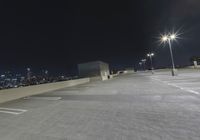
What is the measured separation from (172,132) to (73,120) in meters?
2.91

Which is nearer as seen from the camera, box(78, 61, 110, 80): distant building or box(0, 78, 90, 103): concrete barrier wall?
box(0, 78, 90, 103): concrete barrier wall

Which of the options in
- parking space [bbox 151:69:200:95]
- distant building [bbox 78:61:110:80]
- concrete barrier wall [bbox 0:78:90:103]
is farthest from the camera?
distant building [bbox 78:61:110:80]

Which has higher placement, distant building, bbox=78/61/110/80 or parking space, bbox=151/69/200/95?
distant building, bbox=78/61/110/80

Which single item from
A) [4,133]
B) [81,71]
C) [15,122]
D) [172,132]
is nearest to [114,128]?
[172,132]

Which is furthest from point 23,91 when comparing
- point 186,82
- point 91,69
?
point 91,69

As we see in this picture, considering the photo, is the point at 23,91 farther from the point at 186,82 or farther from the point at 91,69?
the point at 91,69

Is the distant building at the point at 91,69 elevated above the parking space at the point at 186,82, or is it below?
above

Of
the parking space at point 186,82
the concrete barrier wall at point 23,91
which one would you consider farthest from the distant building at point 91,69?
the concrete barrier wall at point 23,91

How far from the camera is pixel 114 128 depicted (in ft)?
13.5

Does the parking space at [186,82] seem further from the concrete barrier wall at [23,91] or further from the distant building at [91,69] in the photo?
the distant building at [91,69]

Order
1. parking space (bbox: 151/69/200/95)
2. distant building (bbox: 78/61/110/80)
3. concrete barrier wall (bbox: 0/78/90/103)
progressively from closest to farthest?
parking space (bbox: 151/69/200/95) → concrete barrier wall (bbox: 0/78/90/103) → distant building (bbox: 78/61/110/80)

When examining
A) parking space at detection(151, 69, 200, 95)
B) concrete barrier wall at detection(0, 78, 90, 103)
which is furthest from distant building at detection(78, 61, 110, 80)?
concrete barrier wall at detection(0, 78, 90, 103)

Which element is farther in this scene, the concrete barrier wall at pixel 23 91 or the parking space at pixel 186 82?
the concrete barrier wall at pixel 23 91

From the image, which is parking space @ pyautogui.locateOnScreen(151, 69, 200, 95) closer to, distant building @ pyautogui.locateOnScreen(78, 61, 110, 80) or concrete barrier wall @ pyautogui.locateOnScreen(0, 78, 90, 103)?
concrete barrier wall @ pyautogui.locateOnScreen(0, 78, 90, 103)
